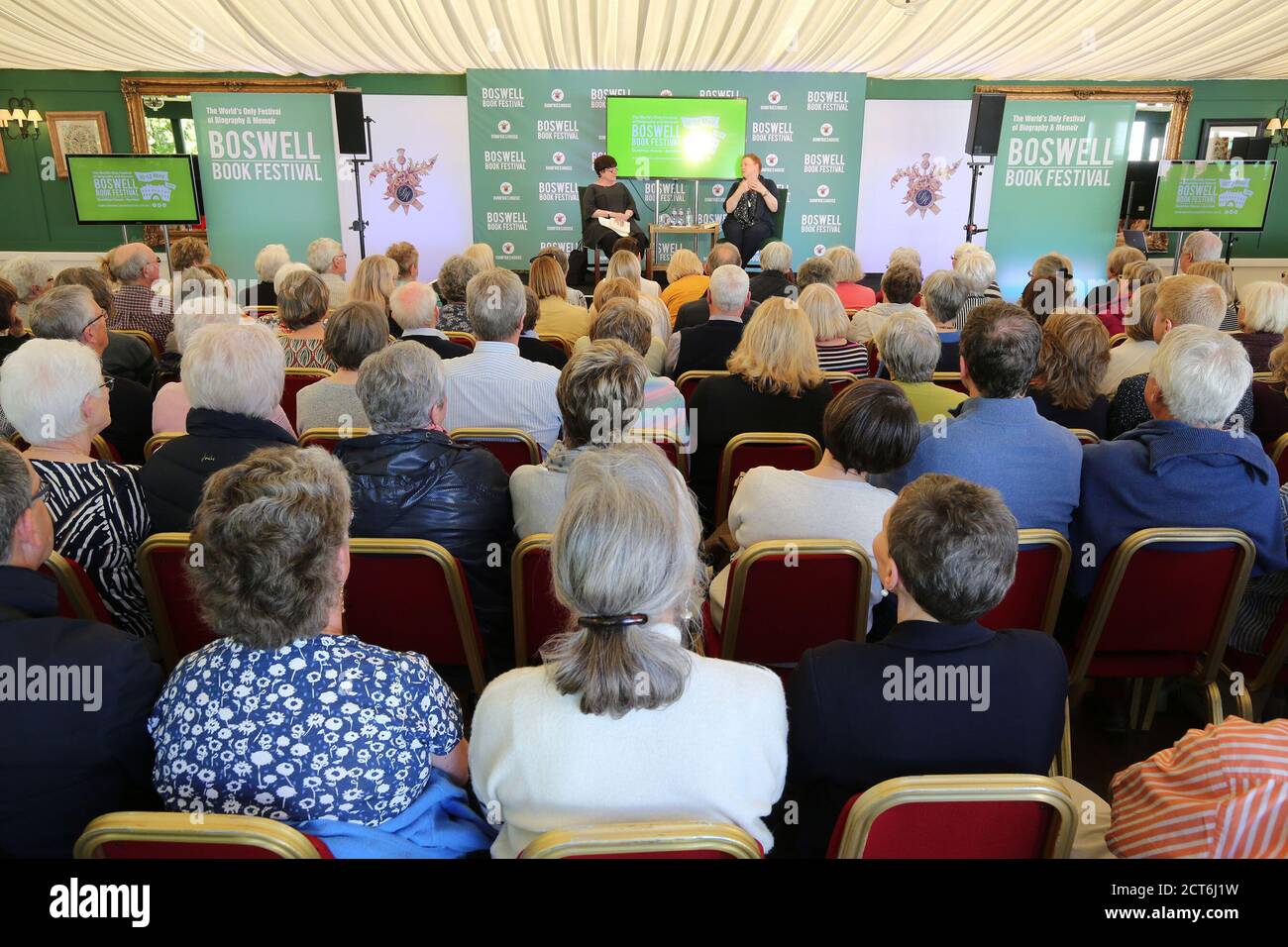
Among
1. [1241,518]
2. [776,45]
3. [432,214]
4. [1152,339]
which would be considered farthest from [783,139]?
[1241,518]

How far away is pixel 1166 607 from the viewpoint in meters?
2.23

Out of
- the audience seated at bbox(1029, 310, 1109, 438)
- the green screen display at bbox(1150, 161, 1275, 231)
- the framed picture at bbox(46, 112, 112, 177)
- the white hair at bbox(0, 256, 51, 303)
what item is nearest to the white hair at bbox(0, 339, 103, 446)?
the audience seated at bbox(1029, 310, 1109, 438)

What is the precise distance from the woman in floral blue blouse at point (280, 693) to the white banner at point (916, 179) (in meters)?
10.8

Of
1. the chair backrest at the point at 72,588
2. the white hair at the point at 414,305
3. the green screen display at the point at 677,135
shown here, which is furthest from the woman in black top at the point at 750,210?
the chair backrest at the point at 72,588

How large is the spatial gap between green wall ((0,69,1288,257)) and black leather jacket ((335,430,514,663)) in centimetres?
1001

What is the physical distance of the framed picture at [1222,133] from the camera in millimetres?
11891

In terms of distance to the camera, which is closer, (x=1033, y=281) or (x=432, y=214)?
(x=1033, y=281)

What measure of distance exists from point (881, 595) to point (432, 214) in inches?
393

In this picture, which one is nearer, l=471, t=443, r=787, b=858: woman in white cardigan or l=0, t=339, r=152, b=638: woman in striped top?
l=471, t=443, r=787, b=858: woman in white cardigan

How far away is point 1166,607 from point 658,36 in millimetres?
8745

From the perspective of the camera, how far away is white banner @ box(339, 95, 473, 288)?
10.7m

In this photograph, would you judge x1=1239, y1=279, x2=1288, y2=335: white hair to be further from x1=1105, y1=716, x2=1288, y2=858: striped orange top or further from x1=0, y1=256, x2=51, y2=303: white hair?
x1=0, y1=256, x2=51, y2=303: white hair

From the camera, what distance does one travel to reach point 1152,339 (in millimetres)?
3881
